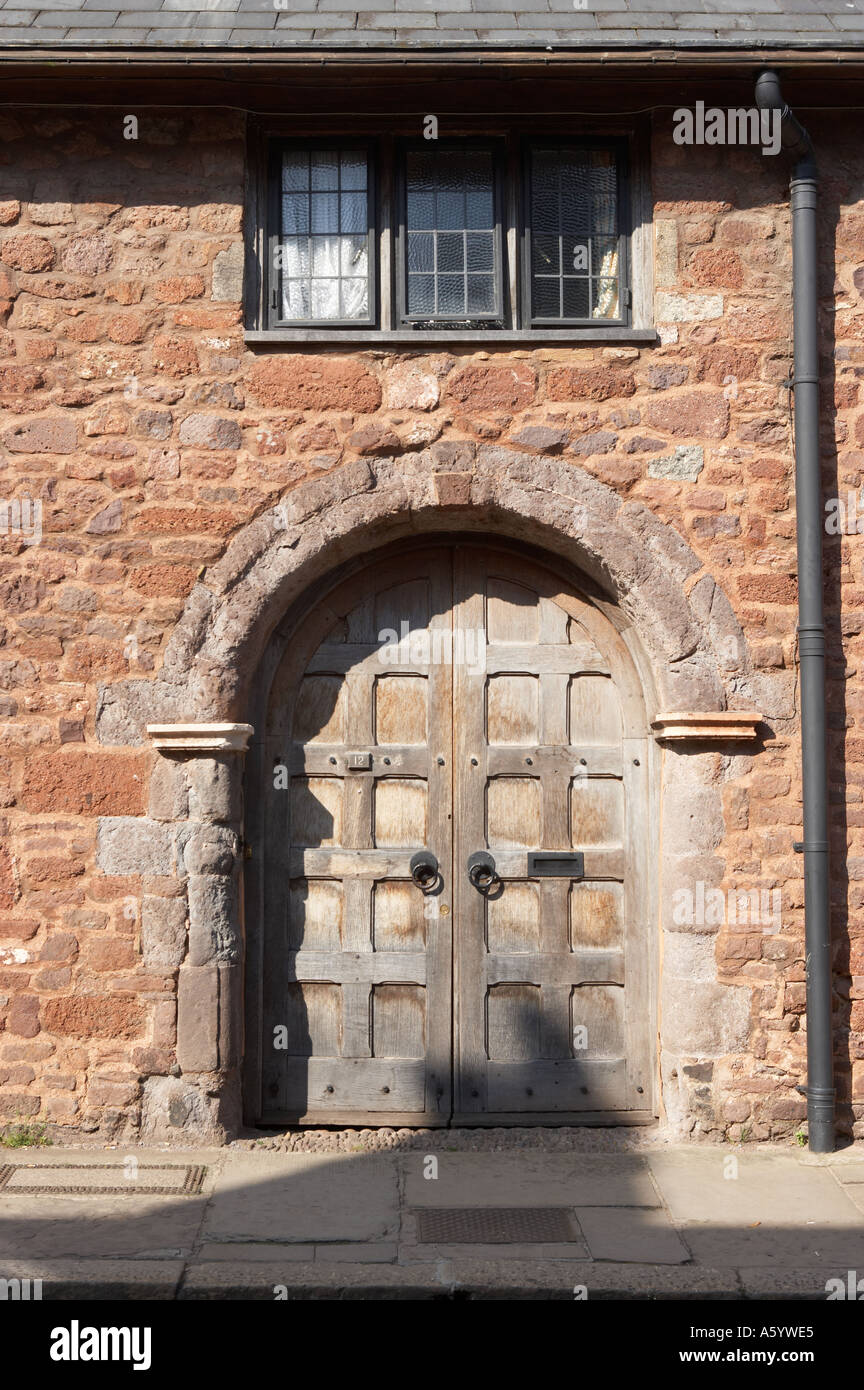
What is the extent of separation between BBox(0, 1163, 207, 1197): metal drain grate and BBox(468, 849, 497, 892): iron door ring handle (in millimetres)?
1610

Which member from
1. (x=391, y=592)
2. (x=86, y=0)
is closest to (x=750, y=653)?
(x=391, y=592)

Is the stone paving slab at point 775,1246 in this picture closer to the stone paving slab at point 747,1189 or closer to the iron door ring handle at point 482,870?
the stone paving slab at point 747,1189

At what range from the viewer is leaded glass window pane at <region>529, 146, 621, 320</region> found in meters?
5.16

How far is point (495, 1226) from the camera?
4.04m

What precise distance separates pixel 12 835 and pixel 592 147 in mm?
3988

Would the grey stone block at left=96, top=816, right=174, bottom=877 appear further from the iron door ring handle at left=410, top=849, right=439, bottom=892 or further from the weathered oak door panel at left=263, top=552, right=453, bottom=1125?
the iron door ring handle at left=410, top=849, right=439, bottom=892

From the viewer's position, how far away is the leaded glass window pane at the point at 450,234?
5.16 m

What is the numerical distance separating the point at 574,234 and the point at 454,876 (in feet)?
9.67

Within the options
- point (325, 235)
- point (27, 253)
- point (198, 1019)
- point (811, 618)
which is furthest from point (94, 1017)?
point (325, 235)

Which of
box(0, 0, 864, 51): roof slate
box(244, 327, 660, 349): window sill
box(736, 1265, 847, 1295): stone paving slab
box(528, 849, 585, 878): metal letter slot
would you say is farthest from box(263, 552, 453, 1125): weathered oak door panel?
box(0, 0, 864, 51): roof slate

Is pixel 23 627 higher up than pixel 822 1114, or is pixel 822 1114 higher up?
pixel 23 627

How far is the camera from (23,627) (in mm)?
4875

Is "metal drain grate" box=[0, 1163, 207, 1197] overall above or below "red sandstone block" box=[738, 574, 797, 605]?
below

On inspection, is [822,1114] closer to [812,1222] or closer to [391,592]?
[812,1222]
